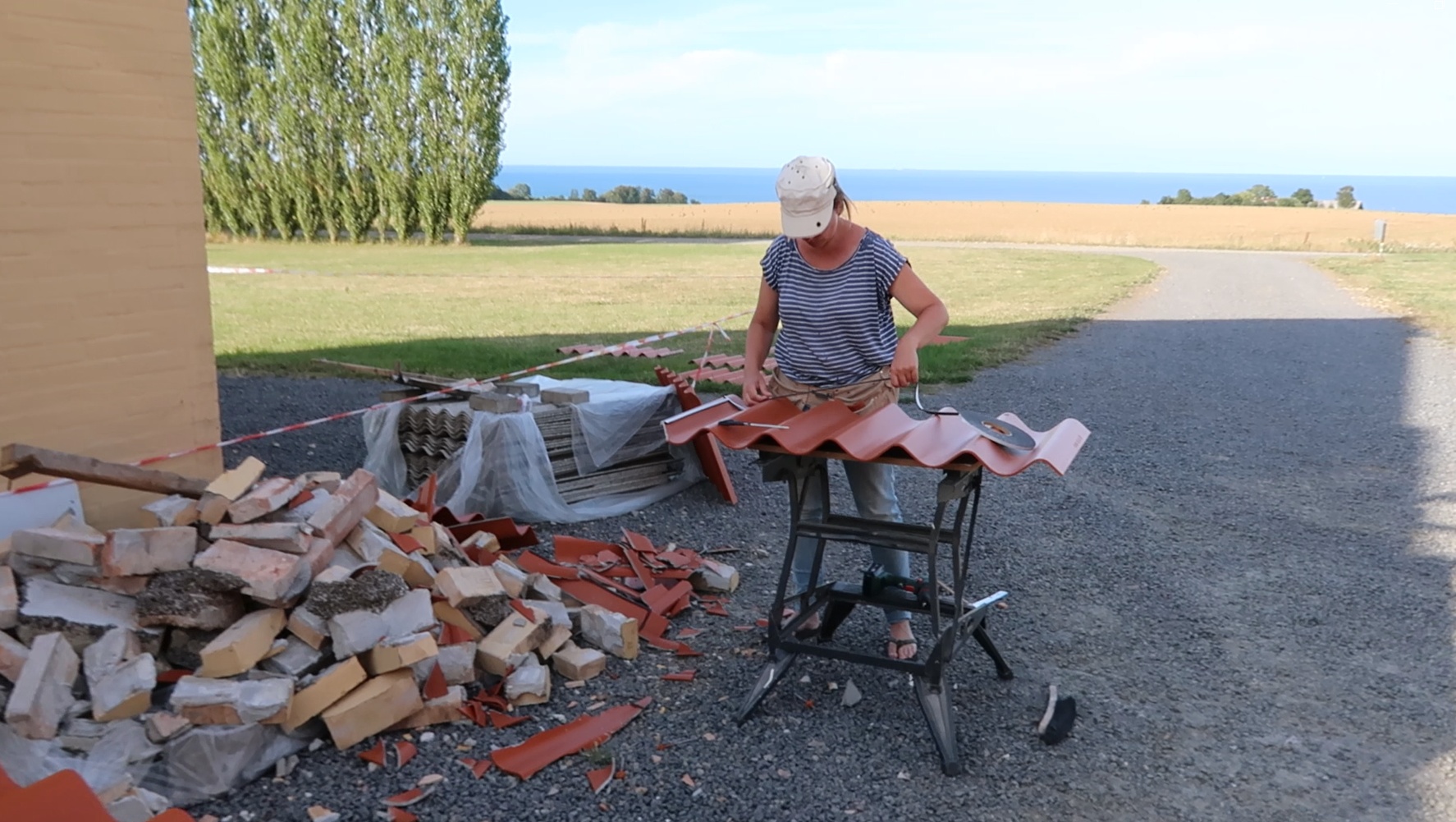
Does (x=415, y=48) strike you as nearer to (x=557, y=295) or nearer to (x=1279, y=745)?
(x=557, y=295)

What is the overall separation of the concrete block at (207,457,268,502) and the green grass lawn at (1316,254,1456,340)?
14.1 m

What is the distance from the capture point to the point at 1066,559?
593 centimetres

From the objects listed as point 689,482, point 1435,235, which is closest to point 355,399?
point 689,482

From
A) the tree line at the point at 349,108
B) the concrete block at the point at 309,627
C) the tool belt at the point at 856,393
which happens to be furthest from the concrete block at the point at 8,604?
the tree line at the point at 349,108

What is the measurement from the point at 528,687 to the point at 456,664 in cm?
26

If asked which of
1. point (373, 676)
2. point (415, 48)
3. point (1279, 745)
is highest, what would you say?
point (415, 48)

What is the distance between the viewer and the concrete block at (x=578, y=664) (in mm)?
4305

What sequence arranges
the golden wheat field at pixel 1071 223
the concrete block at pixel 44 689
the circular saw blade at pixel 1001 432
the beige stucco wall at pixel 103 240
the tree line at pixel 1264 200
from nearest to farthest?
the concrete block at pixel 44 689
the circular saw blade at pixel 1001 432
the beige stucco wall at pixel 103 240
the golden wheat field at pixel 1071 223
the tree line at pixel 1264 200

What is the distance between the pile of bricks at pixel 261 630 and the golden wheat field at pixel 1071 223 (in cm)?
3371

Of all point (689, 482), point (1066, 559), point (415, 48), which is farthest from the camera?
point (415, 48)

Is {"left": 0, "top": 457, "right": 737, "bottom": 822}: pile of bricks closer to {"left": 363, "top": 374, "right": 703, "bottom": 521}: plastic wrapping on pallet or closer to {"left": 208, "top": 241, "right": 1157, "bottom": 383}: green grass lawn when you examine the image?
{"left": 363, "top": 374, "right": 703, "bottom": 521}: plastic wrapping on pallet

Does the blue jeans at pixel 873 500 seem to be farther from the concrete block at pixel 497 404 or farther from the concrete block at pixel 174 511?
the concrete block at pixel 497 404

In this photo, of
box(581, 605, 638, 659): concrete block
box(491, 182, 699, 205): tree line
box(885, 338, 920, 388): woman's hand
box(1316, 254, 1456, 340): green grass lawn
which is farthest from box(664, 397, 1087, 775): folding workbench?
box(491, 182, 699, 205): tree line

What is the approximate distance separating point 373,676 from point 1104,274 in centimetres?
2205
